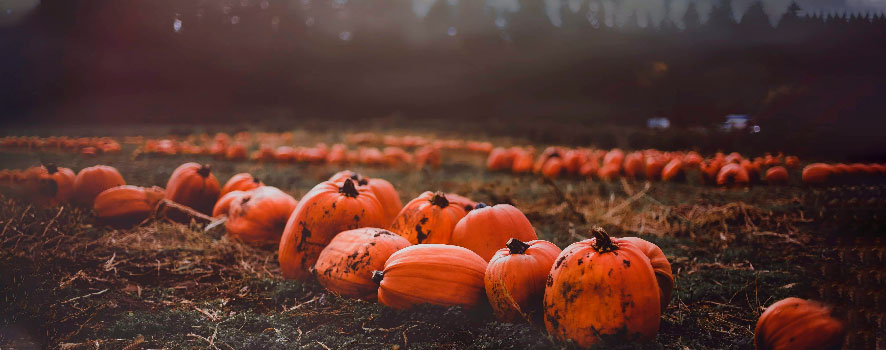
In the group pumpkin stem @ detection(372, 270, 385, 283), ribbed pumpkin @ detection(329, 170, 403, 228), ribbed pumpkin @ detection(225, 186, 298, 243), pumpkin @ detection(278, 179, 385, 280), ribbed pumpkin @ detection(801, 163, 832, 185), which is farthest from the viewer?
ribbed pumpkin @ detection(801, 163, 832, 185)

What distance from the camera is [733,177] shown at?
562 centimetres

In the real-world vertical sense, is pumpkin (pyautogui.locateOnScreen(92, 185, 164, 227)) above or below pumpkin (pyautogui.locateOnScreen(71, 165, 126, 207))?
below

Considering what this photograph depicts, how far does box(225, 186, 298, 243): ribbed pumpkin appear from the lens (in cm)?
356

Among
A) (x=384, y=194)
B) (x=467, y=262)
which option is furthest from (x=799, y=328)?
(x=384, y=194)

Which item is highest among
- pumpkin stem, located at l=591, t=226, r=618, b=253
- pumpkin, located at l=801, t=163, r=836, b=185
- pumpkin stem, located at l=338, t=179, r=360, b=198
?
pumpkin stem, located at l=338, t=179, r=360, b=198

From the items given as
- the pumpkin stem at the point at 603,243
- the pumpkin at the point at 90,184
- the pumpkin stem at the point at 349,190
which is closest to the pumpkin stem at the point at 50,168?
the pumpkin at the point at 90,184

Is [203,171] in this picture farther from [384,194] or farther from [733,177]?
[733,177]

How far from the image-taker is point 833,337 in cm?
154

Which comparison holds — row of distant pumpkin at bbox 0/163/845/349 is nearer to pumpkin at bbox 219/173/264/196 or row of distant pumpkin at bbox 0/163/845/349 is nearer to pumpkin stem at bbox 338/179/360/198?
pumpkin stem at bbox 338/179/360/198

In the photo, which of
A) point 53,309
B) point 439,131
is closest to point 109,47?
point 53,309

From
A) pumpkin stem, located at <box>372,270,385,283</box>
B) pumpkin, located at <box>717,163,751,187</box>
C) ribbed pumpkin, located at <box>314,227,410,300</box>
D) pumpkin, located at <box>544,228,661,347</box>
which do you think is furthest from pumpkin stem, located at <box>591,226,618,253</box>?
pumpkin, located at <box>717,163,751,187</box>

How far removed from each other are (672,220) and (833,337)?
113 inches

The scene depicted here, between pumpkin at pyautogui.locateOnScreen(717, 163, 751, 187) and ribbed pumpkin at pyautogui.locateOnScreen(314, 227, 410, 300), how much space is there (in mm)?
4696

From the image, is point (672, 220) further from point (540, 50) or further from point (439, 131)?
point (439, 131)
